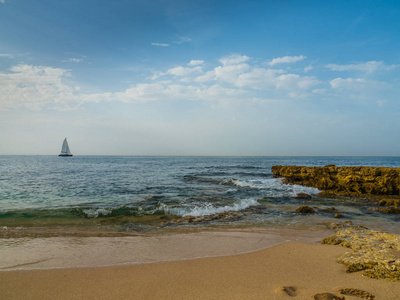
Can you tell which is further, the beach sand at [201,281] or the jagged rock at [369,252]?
the jagged rock at [369,252]

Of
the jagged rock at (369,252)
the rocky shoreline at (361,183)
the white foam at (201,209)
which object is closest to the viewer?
the jagged rock at (369,252)

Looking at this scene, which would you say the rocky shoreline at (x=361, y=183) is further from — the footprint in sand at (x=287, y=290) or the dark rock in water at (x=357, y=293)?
the footprint in sand at (x=287, y=290)

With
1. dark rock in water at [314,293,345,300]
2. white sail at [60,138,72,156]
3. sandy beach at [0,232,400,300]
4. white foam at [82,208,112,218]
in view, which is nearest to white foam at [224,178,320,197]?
white foam at [82,208,112,218]

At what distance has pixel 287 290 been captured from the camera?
3561 mm

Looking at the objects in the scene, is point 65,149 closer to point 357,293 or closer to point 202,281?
point 202,281

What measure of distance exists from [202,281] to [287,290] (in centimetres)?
138

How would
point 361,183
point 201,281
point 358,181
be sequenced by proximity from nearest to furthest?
point 201,281, point 361,183, point 358,181

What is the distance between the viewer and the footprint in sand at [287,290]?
135 inches

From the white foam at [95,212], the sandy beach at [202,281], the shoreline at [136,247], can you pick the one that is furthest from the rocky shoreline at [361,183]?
the white foam at [95,212]

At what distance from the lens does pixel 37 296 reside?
11.4ft

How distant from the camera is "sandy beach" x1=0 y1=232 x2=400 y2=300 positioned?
349 cm

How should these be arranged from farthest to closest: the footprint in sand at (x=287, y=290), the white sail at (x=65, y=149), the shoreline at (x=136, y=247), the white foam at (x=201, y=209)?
the white sail at (x=65, y=149)
the white foam at (x=201, y=209)
the shoreline at (x=136, y=247)
the footprint in sand at (x=287, y=290)

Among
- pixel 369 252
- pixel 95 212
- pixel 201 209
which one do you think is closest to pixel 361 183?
pixel 201 209

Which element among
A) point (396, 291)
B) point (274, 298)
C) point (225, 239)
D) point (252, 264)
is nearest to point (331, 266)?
point (396, 291)
